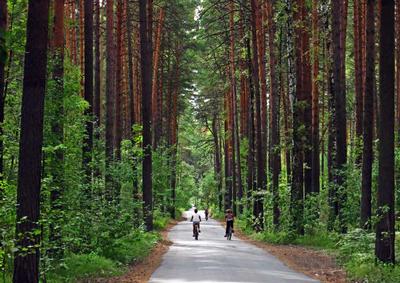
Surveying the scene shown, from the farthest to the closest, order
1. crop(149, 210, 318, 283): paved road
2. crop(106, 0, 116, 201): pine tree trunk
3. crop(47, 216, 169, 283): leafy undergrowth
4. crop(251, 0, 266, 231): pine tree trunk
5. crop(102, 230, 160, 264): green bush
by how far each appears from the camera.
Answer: crop(251, 0, 266, 231): pine tree trunk → crop(106, 0, 116, 201): pine tree trunk → crop(102, 230, 160, 264): green bush → crop(149, 210, 318, 283): paved road → crop(47, 216, 169, 283): leafy undergrowth

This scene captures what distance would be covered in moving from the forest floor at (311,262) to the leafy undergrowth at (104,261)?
180 inches

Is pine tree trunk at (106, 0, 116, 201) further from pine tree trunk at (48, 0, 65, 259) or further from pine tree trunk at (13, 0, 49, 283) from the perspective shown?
pine tree trunk at (13, 0, 49, 283)

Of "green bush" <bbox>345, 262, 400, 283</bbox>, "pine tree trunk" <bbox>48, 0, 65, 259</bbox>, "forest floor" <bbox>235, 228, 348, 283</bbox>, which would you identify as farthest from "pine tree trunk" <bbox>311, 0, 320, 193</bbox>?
"pine tree trunk" <bbox>48, 0, 65, 259</bbox>

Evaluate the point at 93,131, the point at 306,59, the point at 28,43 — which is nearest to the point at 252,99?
the point at 306,59

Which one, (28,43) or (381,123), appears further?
(381,123)

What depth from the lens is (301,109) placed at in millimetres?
22609

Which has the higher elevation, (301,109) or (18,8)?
(18,8)

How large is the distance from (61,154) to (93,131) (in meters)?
6.25

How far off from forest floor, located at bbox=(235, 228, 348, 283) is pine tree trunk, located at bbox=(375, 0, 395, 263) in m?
1.27

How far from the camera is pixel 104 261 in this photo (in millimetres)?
14188

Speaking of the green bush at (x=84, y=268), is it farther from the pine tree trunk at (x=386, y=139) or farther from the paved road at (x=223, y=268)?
the pine tree trunk at (x=386, y=139)

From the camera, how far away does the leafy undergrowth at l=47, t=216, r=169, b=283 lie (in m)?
12.3

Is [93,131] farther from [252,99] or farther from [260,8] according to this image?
[252,99]

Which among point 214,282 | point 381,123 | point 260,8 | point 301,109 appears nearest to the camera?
point 214,282
